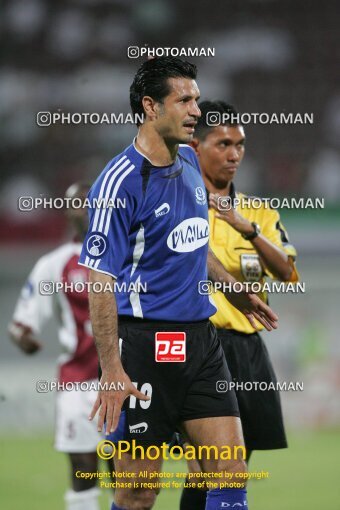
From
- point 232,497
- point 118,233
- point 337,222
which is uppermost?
point 337,222

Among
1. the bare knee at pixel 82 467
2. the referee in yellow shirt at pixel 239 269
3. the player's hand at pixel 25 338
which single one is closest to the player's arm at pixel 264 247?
the referee in yellow shirt at pixel 239 269

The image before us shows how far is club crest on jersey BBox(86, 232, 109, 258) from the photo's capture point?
3.20 metres

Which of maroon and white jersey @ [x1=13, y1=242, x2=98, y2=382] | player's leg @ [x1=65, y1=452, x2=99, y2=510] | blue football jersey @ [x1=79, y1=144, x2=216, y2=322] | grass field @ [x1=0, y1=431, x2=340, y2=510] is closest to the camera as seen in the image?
blue football jersey @ [x1=79, y1=144, x2=216, y2=322]

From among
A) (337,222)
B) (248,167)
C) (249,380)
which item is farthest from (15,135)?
(249,380)

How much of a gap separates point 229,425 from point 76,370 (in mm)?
1896

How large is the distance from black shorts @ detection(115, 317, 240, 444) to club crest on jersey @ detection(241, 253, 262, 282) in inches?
23.9

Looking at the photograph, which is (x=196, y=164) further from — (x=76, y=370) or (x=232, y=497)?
(x=76, y=370)

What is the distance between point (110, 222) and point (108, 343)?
0.38m

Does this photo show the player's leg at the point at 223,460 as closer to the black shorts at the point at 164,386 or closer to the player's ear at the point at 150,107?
the black shorts at the point at 164,386

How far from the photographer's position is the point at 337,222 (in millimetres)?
9359

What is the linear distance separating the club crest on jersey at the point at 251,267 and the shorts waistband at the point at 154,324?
562 mm

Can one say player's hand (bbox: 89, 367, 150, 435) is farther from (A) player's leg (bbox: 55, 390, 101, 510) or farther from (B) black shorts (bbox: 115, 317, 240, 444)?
(A) player's leg (bbox: 55, 390, 101, 510)

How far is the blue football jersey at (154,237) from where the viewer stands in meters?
3.26

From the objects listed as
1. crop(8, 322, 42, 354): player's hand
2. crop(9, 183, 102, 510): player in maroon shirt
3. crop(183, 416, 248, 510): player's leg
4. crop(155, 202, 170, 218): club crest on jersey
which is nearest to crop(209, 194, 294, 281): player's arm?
crop(155, 202, 170, 218): club crest on jersey
